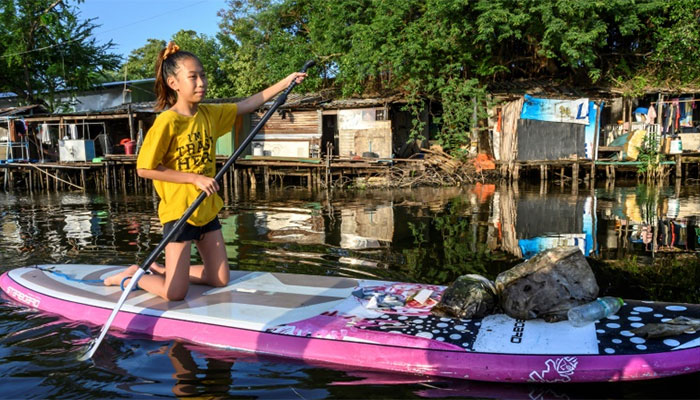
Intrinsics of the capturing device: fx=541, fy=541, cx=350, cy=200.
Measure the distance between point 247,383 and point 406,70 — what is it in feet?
53.9

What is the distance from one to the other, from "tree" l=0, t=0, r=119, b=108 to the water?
32.9 ft

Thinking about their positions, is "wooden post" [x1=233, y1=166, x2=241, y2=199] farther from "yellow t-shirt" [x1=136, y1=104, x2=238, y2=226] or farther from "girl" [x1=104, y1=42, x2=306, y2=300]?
"yellow t-shirt" [x1=136, y1=104, x2=238, y2=226]

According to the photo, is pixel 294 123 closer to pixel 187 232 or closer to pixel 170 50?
pixel 170 50

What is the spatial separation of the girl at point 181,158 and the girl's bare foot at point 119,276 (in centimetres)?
30

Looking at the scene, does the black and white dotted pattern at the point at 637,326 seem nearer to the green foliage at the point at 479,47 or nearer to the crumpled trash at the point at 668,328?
the crumpled trash at the point at 668,328

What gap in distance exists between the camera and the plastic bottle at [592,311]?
3373 mm

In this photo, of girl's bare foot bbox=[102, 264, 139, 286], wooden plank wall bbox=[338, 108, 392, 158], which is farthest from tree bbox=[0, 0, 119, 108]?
girl's bare foot bbox=[102, 264, 139, 286]

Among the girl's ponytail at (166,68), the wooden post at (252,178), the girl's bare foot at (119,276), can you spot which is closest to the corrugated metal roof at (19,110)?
the wooden post at (252,178)

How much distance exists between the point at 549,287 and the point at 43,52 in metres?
27.6

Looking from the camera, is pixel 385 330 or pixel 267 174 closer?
pixel 385 330

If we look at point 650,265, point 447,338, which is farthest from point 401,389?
point 650,265

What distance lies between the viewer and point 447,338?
129 inches

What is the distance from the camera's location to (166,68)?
397 centimetres

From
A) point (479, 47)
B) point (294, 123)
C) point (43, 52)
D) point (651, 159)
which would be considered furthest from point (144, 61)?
point (651, 159)
